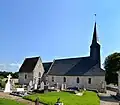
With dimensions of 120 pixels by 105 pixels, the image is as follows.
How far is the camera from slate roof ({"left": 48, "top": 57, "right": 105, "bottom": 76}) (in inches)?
1760

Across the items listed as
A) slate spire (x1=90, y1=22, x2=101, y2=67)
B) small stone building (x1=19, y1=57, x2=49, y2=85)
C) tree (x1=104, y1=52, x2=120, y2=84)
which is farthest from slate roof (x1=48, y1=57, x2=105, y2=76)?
tree (x1=104, y1=52, x2=120, y2=84)

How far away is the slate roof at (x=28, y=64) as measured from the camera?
170 ft

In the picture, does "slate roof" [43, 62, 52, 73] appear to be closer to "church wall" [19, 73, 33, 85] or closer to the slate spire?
"church wall" [19, 73, 33, 85]

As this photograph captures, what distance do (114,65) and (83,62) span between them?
6.66 meters

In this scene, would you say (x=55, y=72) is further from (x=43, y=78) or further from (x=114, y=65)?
(x=114, y=65)

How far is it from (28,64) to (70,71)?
1156 cm

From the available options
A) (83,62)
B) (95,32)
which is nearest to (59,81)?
(83,62)

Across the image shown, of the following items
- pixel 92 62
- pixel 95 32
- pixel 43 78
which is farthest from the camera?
pixel 43 78

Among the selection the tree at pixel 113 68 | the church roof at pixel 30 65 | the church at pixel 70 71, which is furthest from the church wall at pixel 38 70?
the tree at pixel 113 68

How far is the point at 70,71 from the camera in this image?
48.5 meters

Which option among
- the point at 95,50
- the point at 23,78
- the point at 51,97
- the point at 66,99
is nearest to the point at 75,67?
the point at 95,50

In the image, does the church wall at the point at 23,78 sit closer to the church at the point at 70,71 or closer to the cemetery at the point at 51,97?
the church at the point at 70,71

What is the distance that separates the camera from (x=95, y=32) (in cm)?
5009

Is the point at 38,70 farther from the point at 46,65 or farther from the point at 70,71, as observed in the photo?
the point at 70,71
